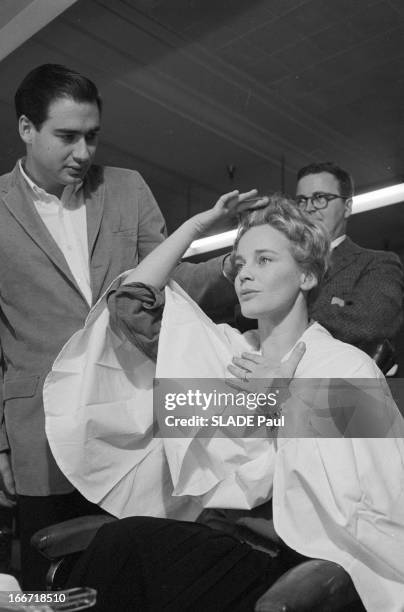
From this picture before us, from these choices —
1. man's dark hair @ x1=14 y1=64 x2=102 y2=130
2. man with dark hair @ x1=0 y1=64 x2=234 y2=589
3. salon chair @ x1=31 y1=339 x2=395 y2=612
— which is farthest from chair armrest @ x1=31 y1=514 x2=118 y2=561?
man's dark hair @ x1=14 y1=64 x2=102 y2=130

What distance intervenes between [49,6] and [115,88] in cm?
35

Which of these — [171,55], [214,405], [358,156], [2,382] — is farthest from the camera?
[171,55]

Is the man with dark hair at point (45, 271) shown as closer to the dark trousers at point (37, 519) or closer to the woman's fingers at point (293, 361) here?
the dark trousers at point (37, 519)

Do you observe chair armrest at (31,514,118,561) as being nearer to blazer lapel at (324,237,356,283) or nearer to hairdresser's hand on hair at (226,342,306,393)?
hairdresser's hand on hair at (226,342,306,393)

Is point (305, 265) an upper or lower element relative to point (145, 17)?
lower

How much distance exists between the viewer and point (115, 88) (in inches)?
84.6

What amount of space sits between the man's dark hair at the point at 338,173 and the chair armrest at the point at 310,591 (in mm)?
1037

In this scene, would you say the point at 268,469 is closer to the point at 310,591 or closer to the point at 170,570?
the point at 170,570

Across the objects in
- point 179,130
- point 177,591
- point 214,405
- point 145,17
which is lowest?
point 177,591

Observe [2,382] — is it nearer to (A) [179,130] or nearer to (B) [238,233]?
(B) [238,233]

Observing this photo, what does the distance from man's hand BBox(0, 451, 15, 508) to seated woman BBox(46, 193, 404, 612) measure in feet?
1.60

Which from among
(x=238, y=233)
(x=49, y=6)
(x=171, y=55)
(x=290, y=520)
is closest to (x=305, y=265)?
(x=238, y=233)

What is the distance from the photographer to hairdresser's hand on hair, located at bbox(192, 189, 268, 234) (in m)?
1.40

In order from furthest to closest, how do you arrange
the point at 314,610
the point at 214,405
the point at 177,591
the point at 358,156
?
the point at 358,156 → the point at 214,405 → the point at 177,591 → the point at 314,610
